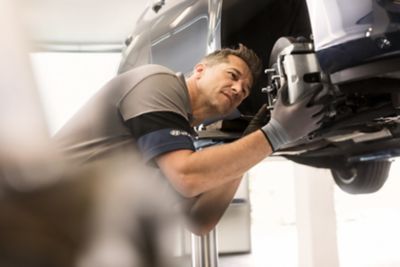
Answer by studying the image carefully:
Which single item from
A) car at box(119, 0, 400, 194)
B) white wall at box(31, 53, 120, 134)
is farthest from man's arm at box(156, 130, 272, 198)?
white wall at box(31, 53, 120, 134)

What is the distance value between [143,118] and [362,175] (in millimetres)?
1307

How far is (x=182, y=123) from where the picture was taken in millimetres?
791

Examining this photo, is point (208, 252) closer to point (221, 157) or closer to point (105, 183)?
point (221, 157)

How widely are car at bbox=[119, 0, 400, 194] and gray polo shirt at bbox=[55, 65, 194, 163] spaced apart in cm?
25

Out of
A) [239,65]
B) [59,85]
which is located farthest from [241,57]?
[59,85]

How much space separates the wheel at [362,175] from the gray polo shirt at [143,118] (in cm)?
120

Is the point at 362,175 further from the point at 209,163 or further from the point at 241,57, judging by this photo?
the point at 209,163

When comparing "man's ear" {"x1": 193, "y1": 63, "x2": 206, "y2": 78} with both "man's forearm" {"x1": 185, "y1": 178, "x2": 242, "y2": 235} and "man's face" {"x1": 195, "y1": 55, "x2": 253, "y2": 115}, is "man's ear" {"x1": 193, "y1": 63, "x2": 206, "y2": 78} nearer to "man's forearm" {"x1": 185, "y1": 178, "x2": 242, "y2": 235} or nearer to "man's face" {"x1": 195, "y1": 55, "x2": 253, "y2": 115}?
"man's face" {"x1": 195, "y1": 55, "x2": 253, "y2": 115}

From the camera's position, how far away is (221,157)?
789 mm

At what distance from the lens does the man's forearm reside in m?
1.01

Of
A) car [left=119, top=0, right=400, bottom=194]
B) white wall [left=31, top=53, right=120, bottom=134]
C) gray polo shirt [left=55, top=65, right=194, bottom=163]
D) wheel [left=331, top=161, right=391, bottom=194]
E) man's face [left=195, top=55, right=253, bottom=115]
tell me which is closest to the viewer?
white wall [left=31, top=53, right=120, bottom=134]

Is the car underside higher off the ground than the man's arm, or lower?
higher

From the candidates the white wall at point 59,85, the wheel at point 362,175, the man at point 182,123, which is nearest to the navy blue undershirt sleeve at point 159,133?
the man at point 182,123

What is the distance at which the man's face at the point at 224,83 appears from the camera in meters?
0.96
